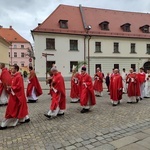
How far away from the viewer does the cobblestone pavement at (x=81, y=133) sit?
4270 millimetres

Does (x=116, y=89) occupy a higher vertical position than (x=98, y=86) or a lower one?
higher

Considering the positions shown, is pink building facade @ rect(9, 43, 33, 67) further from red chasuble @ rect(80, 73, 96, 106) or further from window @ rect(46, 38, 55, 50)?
red chasuble @ rect(80, 73, 96, 106)

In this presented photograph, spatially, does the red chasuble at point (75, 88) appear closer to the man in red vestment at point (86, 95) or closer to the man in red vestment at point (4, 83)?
the man in red vestment at point (86, 95)

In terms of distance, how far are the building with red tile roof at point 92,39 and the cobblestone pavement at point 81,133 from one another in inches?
889

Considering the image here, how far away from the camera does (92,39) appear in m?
30.6

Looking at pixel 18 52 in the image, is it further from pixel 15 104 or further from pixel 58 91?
pixel 15 104

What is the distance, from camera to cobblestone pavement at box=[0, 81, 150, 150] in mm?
4270

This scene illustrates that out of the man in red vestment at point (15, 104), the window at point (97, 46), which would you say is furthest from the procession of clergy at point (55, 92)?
the window at point (97, 46)

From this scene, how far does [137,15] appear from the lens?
3753 centimetres

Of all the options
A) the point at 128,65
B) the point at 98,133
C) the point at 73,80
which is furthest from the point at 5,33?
the point at 98,133

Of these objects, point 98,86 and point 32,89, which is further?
A: point 98,86

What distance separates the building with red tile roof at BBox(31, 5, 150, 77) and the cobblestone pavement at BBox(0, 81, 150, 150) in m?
22.6

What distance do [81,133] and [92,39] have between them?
86.9 feet

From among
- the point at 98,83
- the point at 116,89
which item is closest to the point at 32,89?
the point at 116,89
